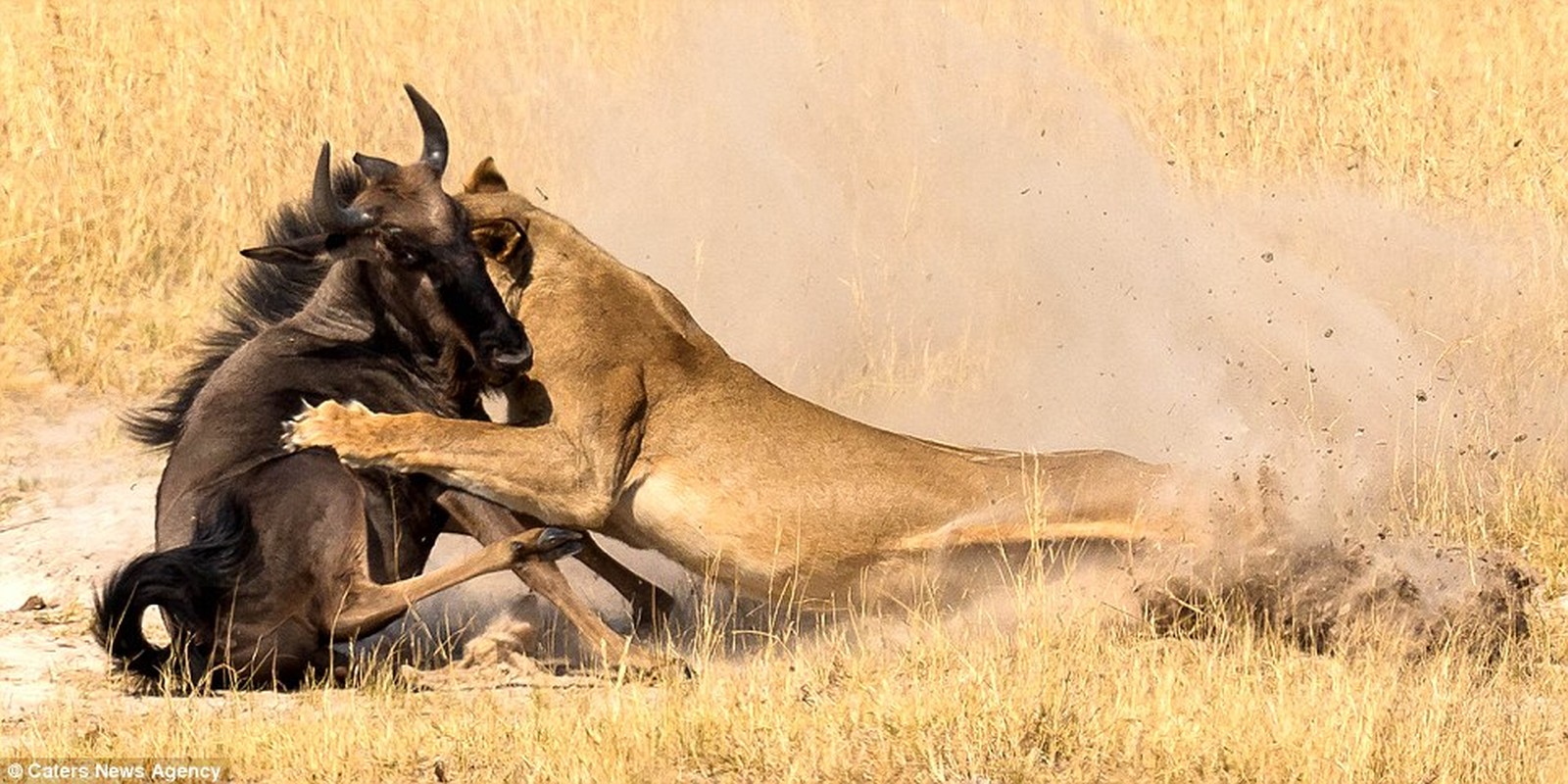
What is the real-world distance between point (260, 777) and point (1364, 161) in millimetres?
8245

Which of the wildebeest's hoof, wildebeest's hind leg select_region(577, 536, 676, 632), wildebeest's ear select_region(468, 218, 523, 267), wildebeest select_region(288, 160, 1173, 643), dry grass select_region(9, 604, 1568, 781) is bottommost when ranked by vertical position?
dry grass select_region(9, 604, 1568, 781)

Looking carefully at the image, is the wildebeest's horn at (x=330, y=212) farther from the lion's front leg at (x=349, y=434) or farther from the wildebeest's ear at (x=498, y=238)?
the lion's front leg at (x=349, y=434)

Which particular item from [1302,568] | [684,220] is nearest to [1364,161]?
[684,220]

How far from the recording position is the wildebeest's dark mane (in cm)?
777

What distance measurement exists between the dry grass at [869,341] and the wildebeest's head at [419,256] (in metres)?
1.16

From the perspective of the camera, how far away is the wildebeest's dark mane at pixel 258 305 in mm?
7770

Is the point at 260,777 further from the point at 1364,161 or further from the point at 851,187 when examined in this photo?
the point at 1364,161

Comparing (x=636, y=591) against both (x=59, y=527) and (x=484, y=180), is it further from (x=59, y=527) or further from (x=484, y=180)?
(x=59, y=527)

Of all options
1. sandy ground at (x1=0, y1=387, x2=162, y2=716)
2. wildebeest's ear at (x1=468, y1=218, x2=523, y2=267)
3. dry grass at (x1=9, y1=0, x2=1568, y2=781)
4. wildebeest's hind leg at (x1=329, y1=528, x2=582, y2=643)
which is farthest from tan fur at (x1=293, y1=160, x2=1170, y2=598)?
sandy ground at (x1=0, y1=387, x2=162, y2=716)

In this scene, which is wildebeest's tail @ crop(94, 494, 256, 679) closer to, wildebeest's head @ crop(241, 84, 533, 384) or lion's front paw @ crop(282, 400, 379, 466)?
lion's front paw @ crop(282, 400, 379, 466)

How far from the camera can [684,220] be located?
37.6ft

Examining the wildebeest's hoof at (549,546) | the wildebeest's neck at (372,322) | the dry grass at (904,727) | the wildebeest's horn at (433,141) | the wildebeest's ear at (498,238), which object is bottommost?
the dry grass at (904,727)

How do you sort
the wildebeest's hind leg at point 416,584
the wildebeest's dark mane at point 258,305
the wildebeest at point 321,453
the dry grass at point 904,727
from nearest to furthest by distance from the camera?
1. the dry grass at point 904,727
2. the wildebeest at point 321,453
3. the wildebeest's hind leg at point 416,584
4. the wildebeest's dark mane at point 258,305

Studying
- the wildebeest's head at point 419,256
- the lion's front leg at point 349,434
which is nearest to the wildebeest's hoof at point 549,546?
the lion's front leg at point 349,434
